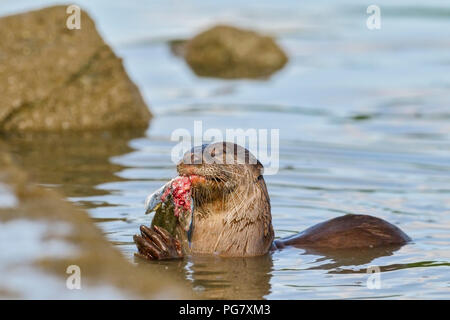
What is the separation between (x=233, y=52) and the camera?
1519cm

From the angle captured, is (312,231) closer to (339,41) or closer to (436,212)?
(436,212)

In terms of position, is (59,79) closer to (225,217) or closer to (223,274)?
(225,217)

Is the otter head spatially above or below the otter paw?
above

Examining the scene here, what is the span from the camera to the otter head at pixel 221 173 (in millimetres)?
6289

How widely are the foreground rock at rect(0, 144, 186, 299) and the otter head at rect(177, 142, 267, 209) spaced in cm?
244

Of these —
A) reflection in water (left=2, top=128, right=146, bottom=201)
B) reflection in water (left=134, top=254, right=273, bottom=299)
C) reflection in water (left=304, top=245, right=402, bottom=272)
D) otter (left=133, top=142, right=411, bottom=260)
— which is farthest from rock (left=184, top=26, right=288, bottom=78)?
reflection in water (left=134, top=254, right=273, bottom=299)

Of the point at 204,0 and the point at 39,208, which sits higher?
the point at 204,0

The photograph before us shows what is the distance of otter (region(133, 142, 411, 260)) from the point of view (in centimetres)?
633

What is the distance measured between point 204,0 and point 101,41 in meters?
9.34

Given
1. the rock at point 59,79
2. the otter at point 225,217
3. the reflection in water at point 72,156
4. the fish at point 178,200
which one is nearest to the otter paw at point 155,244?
the otter at point 225,217

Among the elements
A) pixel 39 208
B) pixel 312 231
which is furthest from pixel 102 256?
pixel 312 231

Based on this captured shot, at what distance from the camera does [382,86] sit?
13.5 m

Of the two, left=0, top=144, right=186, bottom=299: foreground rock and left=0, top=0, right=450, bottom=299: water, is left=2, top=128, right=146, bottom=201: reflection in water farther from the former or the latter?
left=0, top=144, right=186, bottom=299: foreground rock

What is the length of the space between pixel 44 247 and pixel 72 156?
6050 millimetres
